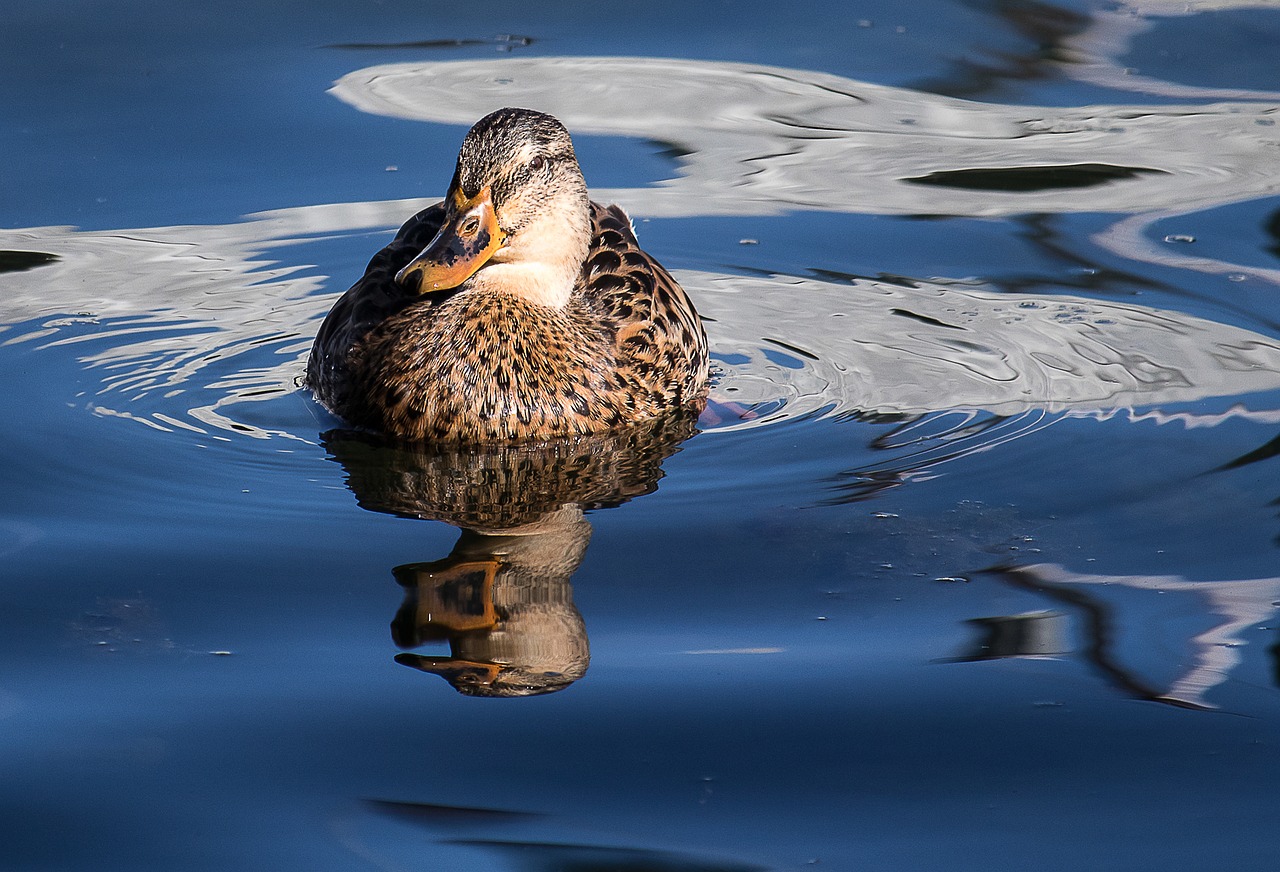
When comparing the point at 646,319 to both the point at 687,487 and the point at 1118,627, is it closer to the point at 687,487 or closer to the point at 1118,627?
the point at 687,487

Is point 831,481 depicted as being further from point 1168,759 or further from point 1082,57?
point 1082,57

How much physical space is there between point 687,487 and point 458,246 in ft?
4.04

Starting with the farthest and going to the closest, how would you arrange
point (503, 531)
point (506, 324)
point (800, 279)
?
point (800, 279) → point (506, 324) → point (503, 531)

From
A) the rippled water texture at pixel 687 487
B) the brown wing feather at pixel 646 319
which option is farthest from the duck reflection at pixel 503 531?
the brown wing feather at pixel 646 319

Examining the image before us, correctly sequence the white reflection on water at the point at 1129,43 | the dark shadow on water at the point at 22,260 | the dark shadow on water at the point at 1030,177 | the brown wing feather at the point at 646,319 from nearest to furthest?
the brown wing feather at the point at 646,319 < the dark shadow on water at the point at 22,260 < the dark shadow on water at the point at 1030,177 < the white reflection on water at the point at 1129,43

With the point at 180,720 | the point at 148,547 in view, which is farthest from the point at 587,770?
the point at 148,547

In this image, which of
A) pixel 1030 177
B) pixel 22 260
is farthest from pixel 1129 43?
pixel 22 260

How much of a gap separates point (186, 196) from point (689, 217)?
8.08 feet

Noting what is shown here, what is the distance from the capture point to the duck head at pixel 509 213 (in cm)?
664

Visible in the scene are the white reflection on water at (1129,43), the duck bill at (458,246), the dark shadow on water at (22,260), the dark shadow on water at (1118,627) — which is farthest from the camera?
the white reflection on water at (1129,43)

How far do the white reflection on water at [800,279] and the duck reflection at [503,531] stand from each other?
0.54m

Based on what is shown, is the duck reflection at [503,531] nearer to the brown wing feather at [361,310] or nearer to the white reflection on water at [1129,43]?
the brown wing feather at [361,310]

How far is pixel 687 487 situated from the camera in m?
6.26

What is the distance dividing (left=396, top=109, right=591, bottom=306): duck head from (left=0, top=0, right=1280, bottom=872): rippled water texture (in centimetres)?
68
